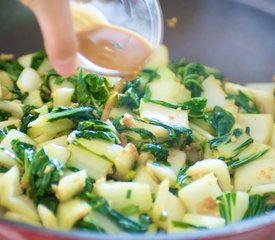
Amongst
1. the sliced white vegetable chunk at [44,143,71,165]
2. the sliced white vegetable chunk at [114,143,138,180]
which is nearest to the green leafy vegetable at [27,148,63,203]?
the sliced white vegetable chunk at [44,143,71,165]

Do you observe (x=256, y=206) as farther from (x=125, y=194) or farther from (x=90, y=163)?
(x=90, y=163)

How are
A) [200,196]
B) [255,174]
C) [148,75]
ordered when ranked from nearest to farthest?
1. [200,196]
2. [255,174]
3. [148,75]

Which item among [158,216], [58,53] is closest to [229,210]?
[158,216]

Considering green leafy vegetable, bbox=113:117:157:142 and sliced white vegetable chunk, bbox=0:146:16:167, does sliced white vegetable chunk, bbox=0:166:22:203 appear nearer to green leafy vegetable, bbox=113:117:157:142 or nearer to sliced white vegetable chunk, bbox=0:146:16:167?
sliced white vegetable chunk, bbox=0:146:16:167

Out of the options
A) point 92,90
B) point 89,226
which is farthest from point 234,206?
point 92,90

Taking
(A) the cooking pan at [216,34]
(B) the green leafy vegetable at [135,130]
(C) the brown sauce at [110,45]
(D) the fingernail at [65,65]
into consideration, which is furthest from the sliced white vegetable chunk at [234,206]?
(A) the cooking pan at [216,34]

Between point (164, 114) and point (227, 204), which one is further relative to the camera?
point (164, 114)
